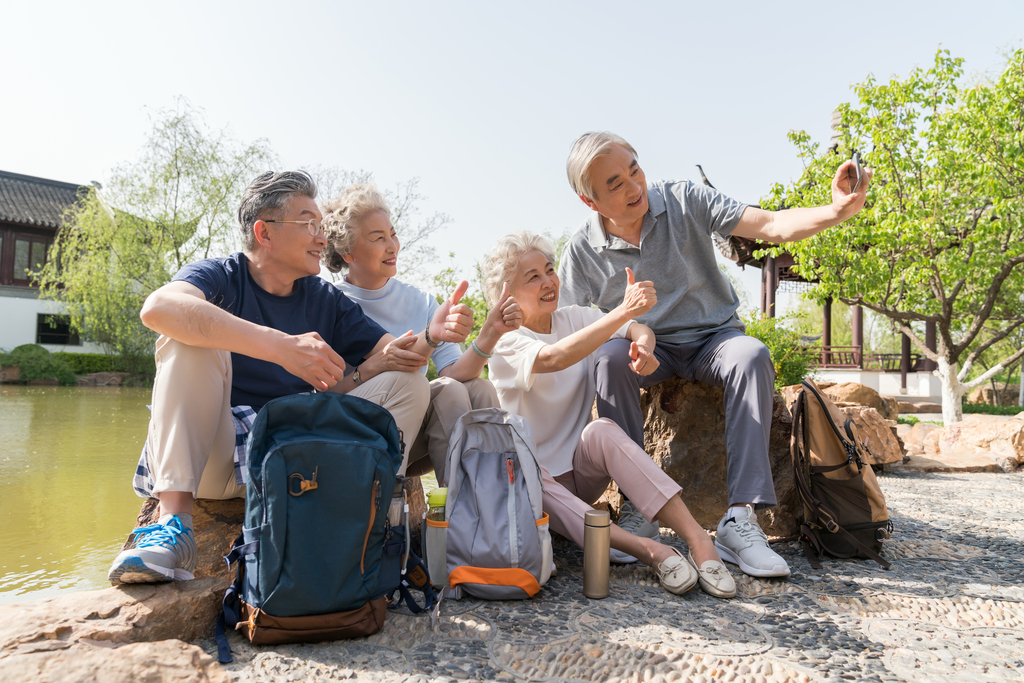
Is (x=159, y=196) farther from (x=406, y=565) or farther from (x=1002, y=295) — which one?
(x=1002, y=295)

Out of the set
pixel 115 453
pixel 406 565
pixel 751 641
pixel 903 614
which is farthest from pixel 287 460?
pixel 115 453

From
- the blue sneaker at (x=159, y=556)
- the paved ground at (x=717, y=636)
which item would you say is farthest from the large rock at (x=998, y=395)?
the blue sneaker at (x=159, y=556)

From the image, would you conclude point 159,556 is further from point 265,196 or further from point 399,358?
point 265,196

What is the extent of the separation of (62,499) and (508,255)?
3.68 meters

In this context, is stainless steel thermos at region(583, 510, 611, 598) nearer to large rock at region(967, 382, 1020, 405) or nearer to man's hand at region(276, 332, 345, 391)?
man's hand at region(276, 332, 345, 391)

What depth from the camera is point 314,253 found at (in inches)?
83.6

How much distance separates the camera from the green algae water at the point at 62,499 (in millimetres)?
2922

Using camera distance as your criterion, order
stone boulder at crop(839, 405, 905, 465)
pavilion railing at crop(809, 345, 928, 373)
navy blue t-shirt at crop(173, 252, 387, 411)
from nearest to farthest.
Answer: navy blue t-shirt at crop(173, 252, 387, 411) → stone boulder at crop(839, 405, 905, 465) → pavilion railing at crop(809, 345, 928, 373)

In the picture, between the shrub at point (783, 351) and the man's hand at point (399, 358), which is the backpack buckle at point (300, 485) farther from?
the shrub at point (783, 351)

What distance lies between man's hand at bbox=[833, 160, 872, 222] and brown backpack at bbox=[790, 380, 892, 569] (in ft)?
2.31

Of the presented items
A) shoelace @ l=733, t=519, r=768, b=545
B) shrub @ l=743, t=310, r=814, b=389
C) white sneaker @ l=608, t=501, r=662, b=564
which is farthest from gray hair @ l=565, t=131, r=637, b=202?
shrub @ l=743, t=310, r=814, b=389

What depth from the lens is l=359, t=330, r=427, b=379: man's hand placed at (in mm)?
2014

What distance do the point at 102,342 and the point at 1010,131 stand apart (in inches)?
805

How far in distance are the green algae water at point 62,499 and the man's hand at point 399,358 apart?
1.72 m
